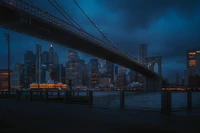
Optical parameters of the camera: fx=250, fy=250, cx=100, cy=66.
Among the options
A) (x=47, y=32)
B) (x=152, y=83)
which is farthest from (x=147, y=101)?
(x=152, y=83)

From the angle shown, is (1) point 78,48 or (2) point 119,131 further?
(1) point 78,48

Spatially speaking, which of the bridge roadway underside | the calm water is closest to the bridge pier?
the bridge roadway underside

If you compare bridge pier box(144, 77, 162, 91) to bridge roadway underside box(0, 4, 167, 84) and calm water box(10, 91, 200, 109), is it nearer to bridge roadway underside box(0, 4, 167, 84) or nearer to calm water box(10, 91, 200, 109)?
bridge roadway underside box(0, 4, 167, 84)

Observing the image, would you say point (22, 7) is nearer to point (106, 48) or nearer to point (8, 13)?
point (8, 13)

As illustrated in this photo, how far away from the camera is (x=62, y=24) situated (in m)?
38.7

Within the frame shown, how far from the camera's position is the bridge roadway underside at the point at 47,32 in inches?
1270

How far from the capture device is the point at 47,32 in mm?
38406

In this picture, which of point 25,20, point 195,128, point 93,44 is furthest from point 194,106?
point 93,44

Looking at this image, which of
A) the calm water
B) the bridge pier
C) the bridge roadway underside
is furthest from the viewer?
the bridge pier

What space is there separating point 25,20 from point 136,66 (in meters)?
34.7

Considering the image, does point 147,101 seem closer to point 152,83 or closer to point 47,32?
point 47,32

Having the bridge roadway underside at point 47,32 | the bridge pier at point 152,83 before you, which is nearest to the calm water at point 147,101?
the bridge roadway underside at point 47,32

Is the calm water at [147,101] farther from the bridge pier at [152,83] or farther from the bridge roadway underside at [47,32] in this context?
the bridge pier at [152,83]

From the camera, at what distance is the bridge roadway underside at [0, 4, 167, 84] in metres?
32.2
